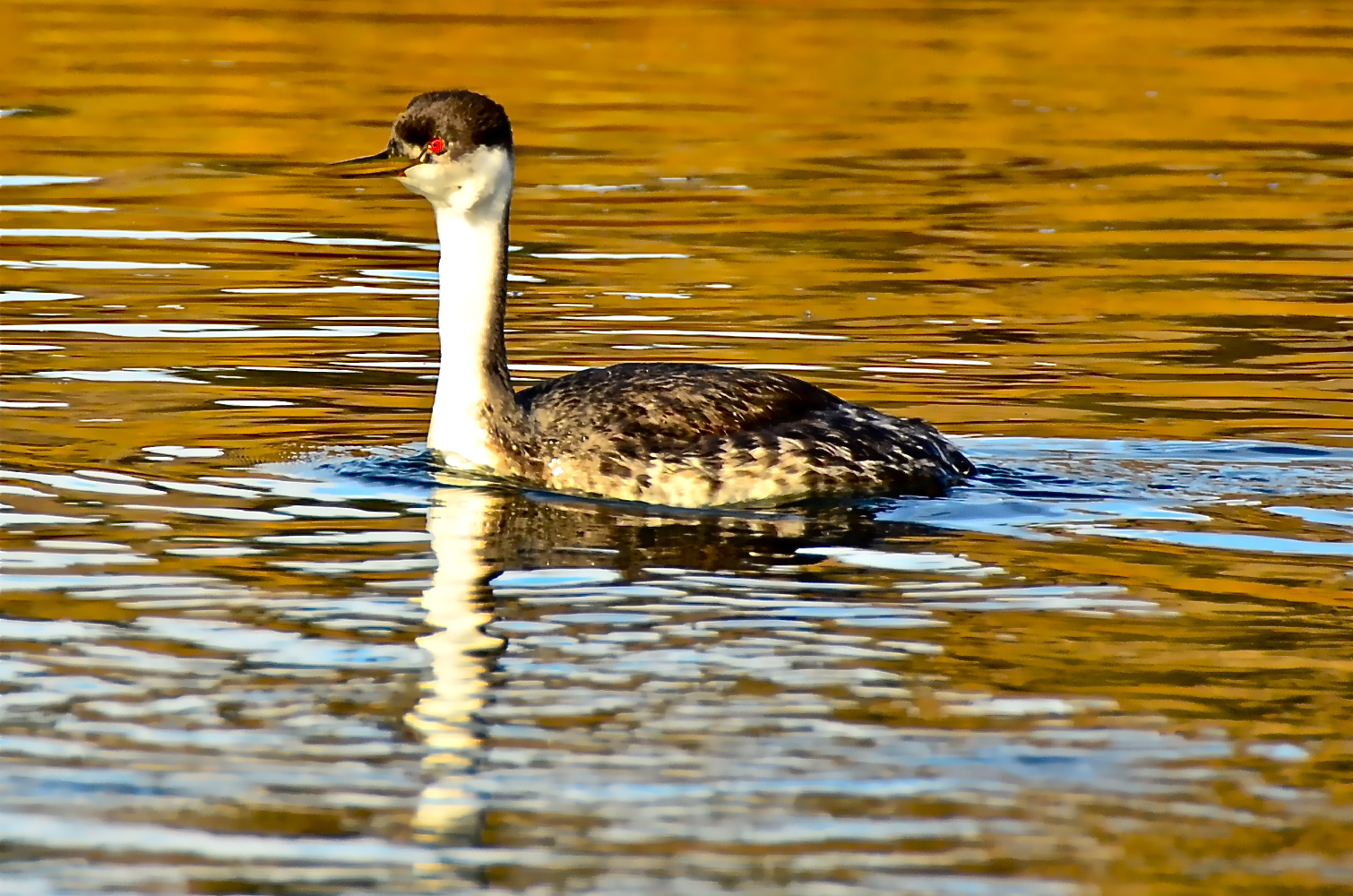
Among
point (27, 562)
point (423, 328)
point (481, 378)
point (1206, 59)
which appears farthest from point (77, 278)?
point (1206, 59)

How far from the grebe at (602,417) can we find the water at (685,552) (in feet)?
0.73

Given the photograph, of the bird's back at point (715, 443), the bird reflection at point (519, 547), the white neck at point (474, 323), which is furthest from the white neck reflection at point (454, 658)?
the bird's back at point (715, 443)

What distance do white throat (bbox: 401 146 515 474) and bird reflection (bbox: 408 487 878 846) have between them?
293 millimetres

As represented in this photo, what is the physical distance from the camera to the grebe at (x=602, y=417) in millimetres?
10586

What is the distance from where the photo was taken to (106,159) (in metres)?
22.8

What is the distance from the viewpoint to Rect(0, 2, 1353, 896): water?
630cm

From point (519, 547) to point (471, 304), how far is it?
190 cm

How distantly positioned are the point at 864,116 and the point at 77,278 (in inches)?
473

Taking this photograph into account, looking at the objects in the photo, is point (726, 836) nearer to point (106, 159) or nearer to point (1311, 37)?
point (106, 159)

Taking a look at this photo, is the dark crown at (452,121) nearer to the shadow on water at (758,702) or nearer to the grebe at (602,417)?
the grebe at (602,417)

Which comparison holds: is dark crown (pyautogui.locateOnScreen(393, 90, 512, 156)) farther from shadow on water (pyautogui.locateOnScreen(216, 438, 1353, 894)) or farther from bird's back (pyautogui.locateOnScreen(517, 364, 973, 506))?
shadow on water (pyautogui.locateOnScreen(216, 438, 1353, 894))

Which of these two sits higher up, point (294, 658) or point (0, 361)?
point (0, 361)

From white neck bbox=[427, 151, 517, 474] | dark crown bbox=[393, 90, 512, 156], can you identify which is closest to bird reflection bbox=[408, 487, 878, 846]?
white neck bbox=[427, 151, 517, 474]

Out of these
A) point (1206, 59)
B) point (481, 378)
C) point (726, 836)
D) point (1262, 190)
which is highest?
point (1206, 59)
